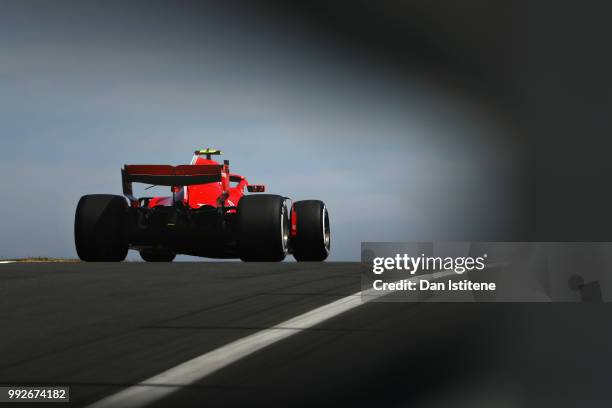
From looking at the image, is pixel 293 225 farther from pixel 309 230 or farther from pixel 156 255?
pixel 156 255

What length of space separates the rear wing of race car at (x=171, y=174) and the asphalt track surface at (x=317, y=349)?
5108 mm

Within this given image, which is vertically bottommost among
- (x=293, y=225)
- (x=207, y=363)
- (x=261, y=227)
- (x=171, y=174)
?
(x=207, y=363)

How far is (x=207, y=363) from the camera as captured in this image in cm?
361

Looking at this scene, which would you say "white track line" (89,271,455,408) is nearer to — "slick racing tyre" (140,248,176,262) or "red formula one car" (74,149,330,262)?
"red formula one car" (74,149,330,262)

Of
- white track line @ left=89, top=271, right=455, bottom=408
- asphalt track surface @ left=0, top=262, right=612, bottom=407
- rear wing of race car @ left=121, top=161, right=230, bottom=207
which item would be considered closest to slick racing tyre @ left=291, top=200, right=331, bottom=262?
rear wing of race car @ left=121, top=161, right=230, bottom=207

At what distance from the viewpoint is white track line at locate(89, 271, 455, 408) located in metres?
2.98

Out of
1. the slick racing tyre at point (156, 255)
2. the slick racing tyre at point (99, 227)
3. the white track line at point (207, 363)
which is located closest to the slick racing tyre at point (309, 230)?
the slick racing tyre at point (99, 227)

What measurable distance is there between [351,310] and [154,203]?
796 cm

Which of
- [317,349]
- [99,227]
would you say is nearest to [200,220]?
[99,227]

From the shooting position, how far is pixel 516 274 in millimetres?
4785

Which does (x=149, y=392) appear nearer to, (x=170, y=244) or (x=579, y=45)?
(x=579, y=45)

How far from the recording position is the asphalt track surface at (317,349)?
9.93 ft

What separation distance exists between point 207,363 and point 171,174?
8514 millimetres

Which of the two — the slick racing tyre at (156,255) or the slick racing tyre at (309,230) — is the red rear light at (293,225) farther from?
the slick racing tyre at (156,255)
